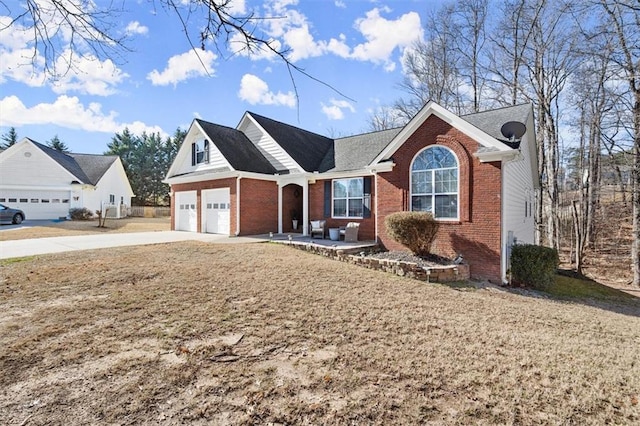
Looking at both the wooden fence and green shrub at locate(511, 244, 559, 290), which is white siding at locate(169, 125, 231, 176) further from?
the wooden fence

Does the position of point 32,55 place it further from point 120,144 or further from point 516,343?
point 120,144

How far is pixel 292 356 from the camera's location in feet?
11.6

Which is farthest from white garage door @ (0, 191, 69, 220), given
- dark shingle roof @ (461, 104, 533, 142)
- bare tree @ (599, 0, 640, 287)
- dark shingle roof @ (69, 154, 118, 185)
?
bare tree @ (599, 0, 640, 287)

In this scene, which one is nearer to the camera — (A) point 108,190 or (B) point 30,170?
(B) point 30,170

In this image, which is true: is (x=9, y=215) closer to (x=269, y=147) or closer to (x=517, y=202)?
(x=269, y=147)

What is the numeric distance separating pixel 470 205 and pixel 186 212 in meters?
14.9

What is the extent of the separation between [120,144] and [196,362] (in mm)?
51751

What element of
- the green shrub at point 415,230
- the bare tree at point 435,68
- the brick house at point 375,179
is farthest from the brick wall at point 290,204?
the bare tree at point 435,68

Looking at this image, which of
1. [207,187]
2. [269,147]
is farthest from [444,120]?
[207,187]

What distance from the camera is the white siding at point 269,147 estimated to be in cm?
1561

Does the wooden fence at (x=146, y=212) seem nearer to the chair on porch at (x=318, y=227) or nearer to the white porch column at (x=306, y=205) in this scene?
the white porch column at (x=306, y=205)

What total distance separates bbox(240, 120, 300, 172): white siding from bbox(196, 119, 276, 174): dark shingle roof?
250 millimetres

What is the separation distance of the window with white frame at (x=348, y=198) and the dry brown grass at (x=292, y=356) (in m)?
7.06

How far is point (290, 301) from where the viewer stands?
17.9 ft
